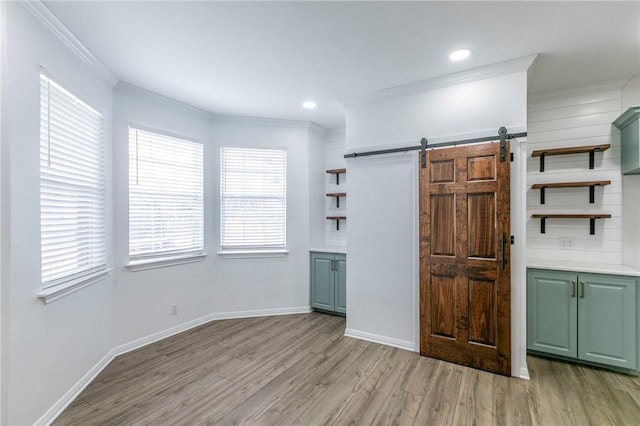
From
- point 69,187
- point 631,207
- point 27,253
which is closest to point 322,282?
point 69,187

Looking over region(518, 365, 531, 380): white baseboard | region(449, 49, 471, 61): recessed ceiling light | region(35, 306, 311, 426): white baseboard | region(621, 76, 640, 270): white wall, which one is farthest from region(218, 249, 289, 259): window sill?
region(621, 76, 640, 270): white wall

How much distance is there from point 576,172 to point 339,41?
9.42 feet

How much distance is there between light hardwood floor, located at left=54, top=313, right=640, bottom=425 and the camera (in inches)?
84.2

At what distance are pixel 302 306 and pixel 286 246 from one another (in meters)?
0.93

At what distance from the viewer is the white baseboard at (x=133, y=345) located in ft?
7.10

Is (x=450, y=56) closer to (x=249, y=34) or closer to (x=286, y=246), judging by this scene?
(x=249, y=34)

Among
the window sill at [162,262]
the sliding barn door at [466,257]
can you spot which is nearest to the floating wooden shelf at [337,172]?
the sliding barn door at [466,257]

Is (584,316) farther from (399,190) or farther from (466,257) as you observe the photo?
(399,190)

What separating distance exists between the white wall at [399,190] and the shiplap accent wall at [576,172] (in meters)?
0.99

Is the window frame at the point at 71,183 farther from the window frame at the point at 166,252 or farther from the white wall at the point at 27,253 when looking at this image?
the window frame at the point at 166,252

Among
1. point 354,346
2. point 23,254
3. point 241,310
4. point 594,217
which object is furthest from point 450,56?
point 241,310

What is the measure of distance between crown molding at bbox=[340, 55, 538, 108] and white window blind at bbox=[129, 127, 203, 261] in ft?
6.95

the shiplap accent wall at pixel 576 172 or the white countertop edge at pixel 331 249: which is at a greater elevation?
the shiplap accent wall at pixel 576 172

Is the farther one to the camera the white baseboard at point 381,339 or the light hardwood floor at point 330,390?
the white baseboard at point 381,339
